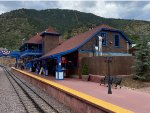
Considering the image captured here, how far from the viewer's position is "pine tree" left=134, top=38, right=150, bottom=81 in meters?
20.4

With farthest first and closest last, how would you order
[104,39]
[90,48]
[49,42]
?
[49,42] < [104,39] < [90,48]

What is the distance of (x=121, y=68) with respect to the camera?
75.9ft

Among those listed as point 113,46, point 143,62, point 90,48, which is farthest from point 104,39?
point 143,62

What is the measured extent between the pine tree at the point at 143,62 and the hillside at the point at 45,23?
85.4 meters

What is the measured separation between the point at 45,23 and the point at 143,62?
117m

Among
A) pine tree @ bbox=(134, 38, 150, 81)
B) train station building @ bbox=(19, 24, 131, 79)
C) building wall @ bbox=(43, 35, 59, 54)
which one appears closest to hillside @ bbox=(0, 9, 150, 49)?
building wall @ bbox=(43, 35, 59, 54)

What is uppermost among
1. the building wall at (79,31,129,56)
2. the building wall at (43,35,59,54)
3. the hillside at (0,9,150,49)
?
the hillside at (0,9,150,49)

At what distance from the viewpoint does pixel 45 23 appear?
135250mm

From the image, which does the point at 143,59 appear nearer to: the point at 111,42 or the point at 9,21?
the point at 111,42

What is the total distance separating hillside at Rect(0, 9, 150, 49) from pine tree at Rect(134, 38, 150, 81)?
85.4 metres

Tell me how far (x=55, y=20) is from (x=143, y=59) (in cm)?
12592

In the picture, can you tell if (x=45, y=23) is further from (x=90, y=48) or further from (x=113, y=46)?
(x=90, y=48)

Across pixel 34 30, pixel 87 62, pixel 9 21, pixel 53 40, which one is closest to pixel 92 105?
pixel 87 62

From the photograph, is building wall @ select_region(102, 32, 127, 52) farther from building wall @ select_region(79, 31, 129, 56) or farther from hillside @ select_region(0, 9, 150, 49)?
hillside @ select_region(0, 9, 150, 49)
